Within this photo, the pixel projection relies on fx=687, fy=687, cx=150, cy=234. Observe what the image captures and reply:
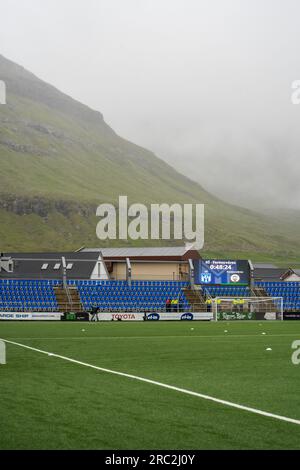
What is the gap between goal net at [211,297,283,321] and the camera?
70.5 metres

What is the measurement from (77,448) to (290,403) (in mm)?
5268

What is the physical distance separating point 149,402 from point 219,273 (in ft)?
216

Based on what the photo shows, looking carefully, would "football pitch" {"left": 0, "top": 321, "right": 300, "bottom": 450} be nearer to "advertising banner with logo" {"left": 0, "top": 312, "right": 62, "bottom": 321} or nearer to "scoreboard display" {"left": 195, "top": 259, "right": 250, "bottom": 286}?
"advertising banner with logo" {"left": 0, "top": 312, "right": 62, "bottom": 321}

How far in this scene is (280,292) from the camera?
8400cm

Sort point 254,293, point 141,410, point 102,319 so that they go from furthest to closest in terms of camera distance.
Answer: point 254,293 → point 102,319 → point 141,410

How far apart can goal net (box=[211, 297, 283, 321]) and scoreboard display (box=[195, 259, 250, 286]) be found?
11.1ft

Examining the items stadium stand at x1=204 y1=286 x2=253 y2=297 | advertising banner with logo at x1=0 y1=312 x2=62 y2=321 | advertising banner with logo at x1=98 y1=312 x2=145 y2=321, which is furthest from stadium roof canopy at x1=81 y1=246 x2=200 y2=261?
advertising banner with logo at x1=0 y1=312 x2=62 y2=321

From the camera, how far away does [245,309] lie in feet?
236

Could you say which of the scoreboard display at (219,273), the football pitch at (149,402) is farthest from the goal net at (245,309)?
the football pitch at (149,402)

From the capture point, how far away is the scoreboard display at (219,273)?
7806 cm

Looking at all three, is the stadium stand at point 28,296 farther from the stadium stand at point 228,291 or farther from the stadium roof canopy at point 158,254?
the stadium roof canopy at point 158,254

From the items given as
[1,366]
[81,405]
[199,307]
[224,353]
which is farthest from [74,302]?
[81,405]
